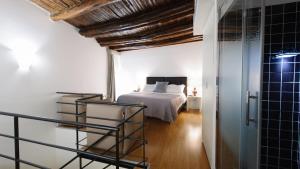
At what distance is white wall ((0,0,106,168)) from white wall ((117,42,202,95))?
2.74m

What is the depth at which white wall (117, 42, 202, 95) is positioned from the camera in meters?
5.83

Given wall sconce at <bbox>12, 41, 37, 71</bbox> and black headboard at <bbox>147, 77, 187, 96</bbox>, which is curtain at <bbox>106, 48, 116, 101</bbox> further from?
wall sconce at <bbox>12, 41, 37, 71</bbox>

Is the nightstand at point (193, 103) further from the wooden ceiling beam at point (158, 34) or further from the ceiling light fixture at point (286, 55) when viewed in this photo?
the ceiling light fixture at point (286, 55)

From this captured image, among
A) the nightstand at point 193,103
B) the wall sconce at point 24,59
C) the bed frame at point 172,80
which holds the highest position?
the wall sconce at point 24,59

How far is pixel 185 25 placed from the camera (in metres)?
3.82

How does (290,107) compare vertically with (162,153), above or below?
above

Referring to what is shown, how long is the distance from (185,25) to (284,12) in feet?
7.33

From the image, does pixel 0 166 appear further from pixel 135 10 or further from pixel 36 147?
pixel 135 10

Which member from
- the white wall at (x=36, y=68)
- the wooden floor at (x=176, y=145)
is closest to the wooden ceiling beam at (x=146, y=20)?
the white wall at (x=36, y=68)

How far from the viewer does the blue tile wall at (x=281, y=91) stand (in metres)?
1.72

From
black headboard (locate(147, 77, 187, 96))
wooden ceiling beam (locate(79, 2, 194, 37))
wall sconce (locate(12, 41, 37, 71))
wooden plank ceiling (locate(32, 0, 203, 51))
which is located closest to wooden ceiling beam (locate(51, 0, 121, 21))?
wooden plank ceiling (locate(32, 0, 203, 51))

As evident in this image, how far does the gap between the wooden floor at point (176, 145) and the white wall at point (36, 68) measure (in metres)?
1.97

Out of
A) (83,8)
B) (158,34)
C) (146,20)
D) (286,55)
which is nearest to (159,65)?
(158,34)

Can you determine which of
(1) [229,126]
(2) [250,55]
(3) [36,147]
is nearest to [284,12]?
(2) [250,55]
